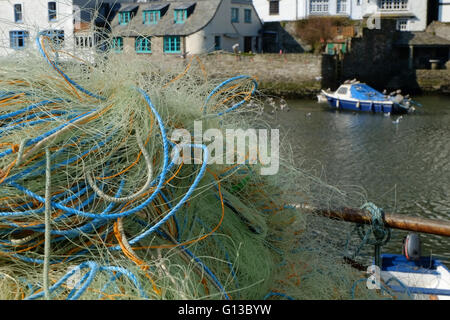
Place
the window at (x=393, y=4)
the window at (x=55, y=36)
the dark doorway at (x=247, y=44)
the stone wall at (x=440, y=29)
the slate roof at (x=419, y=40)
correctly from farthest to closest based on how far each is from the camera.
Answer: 1. the window at (x=393, y=4)
2. the dark doorway at (x=247, y=44)
3. the stone wall at (x=440, y=29)
4. the slate roof at (x=419, y=40)
5. the window at (x=55, y=36)

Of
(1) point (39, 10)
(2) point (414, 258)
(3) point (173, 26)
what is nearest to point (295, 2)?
(3) point (173, 26)

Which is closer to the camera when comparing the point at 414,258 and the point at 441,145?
the point at 414,258

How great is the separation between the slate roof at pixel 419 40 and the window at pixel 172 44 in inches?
502

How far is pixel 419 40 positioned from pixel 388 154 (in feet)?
67.0

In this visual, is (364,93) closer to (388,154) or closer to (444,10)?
(388,154)

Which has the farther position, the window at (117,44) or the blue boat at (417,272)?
the blue boat at (417,272)

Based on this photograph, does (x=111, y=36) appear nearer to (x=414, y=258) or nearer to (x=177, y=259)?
(x=177, y=259)

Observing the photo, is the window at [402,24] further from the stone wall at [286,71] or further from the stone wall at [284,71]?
the stone wall at [284,71]

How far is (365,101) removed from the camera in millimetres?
23203

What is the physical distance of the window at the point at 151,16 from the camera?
109ft

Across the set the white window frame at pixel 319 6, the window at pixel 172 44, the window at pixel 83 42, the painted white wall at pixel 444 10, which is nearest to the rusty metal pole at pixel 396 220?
the window at pixel 83 42

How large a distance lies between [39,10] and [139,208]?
32.9 meters

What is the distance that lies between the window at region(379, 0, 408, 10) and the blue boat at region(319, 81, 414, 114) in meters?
13.5
